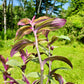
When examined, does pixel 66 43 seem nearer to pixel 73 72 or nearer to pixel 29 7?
pixel 73 72

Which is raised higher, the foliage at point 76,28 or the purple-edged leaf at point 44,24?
the purple-edged leaf at point 44,24

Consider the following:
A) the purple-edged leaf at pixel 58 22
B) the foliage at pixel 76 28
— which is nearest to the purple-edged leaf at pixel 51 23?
the purple-edged leaf at pixel 58 22

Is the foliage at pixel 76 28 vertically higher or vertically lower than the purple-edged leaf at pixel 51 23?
lower

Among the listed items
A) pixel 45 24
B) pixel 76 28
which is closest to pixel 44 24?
pixel 45 24

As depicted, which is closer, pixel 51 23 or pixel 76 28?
pixel 51 23

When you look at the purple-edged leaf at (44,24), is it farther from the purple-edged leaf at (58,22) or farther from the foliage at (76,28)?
the foliage at (76,28)

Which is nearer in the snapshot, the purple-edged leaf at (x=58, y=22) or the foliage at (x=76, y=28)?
the purple-edged leaf at (x=58, y=22)

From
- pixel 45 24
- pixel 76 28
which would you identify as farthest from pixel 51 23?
pixel 76 28

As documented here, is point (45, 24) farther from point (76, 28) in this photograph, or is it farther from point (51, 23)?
point (76, 28)

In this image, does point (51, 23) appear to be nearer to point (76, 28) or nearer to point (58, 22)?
point (58, 22)

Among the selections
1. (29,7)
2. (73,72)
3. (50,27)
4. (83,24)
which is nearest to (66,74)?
(73,72)

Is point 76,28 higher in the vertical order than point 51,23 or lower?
lower

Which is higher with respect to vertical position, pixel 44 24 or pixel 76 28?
pixel 44 24

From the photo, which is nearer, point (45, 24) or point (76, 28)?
point (45, 24)
